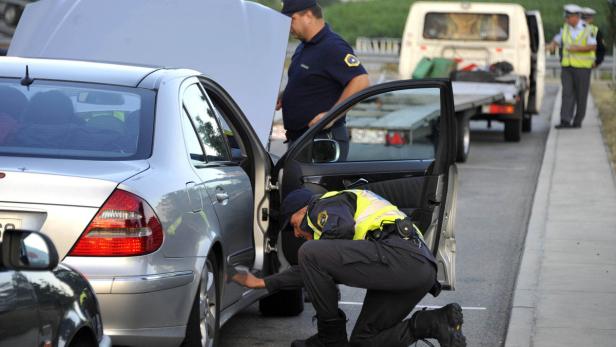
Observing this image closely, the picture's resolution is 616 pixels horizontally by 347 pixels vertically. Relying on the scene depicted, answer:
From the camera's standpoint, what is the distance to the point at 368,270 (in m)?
6.03

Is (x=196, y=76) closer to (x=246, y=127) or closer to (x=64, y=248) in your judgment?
(x=246, y=127)

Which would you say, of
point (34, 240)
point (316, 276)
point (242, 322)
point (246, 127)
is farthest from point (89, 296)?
point (242, 322)

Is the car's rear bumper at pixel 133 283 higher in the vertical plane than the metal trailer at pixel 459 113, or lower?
higher

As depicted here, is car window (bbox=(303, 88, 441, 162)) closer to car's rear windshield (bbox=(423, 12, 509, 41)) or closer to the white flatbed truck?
the white flatbed truck

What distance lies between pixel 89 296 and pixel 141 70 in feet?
7.52

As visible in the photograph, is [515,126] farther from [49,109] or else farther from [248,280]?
[49,109]

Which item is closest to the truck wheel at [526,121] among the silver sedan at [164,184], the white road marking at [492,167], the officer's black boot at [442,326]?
the white road marking at [492,167]

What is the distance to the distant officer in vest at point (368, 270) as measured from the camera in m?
6.03

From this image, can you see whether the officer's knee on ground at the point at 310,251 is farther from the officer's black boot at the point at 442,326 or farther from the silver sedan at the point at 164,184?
the officer's black boot at the point at 442,326

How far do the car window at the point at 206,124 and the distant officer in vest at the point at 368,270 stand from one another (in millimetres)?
592

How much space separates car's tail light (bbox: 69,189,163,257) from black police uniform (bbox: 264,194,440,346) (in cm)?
101

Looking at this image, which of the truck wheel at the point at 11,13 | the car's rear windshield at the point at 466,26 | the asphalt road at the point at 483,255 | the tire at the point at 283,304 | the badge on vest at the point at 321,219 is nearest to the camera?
the badge on vest at the point at 321,219

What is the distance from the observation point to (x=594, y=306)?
803 cm

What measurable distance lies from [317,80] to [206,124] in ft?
8.58
